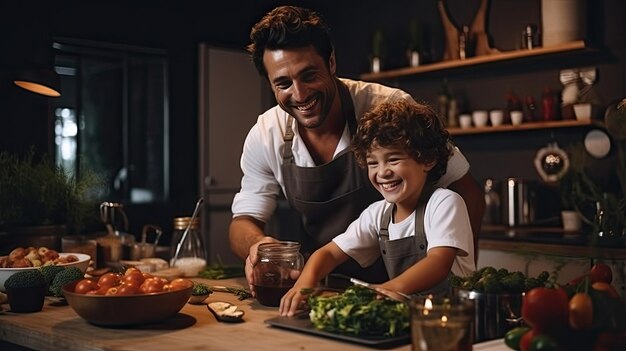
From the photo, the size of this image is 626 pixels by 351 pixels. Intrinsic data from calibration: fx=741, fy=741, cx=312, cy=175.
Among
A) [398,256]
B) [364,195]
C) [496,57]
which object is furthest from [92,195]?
[496,57]

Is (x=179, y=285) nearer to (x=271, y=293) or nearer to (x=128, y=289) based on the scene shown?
(x=128, y=289)

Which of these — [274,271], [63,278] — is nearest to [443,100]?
[274,271]

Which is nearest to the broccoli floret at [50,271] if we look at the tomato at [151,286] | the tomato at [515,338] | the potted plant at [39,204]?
the tomato at [151,286]

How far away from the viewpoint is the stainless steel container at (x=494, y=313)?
4.81 feet

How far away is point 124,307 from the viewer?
1.62 meters

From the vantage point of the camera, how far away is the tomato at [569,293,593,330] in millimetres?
1196

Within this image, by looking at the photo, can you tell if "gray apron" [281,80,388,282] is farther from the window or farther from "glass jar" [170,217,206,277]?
the window

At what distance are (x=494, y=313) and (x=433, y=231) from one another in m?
0.47

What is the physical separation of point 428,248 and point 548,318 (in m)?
0.70

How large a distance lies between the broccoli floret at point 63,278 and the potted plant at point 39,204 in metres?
→ 0.68

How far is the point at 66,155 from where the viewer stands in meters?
5.16

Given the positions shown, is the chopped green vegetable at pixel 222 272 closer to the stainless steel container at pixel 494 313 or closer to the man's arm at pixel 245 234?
the man's arm at pixel 245 234

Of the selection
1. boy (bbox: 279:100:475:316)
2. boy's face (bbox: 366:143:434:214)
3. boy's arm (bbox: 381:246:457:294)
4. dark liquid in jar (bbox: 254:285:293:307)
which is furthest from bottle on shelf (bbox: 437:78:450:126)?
dark liquid in jar (bbox: 254:285:293:307)

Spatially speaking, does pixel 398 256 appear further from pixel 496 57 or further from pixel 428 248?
pixel 496 57
